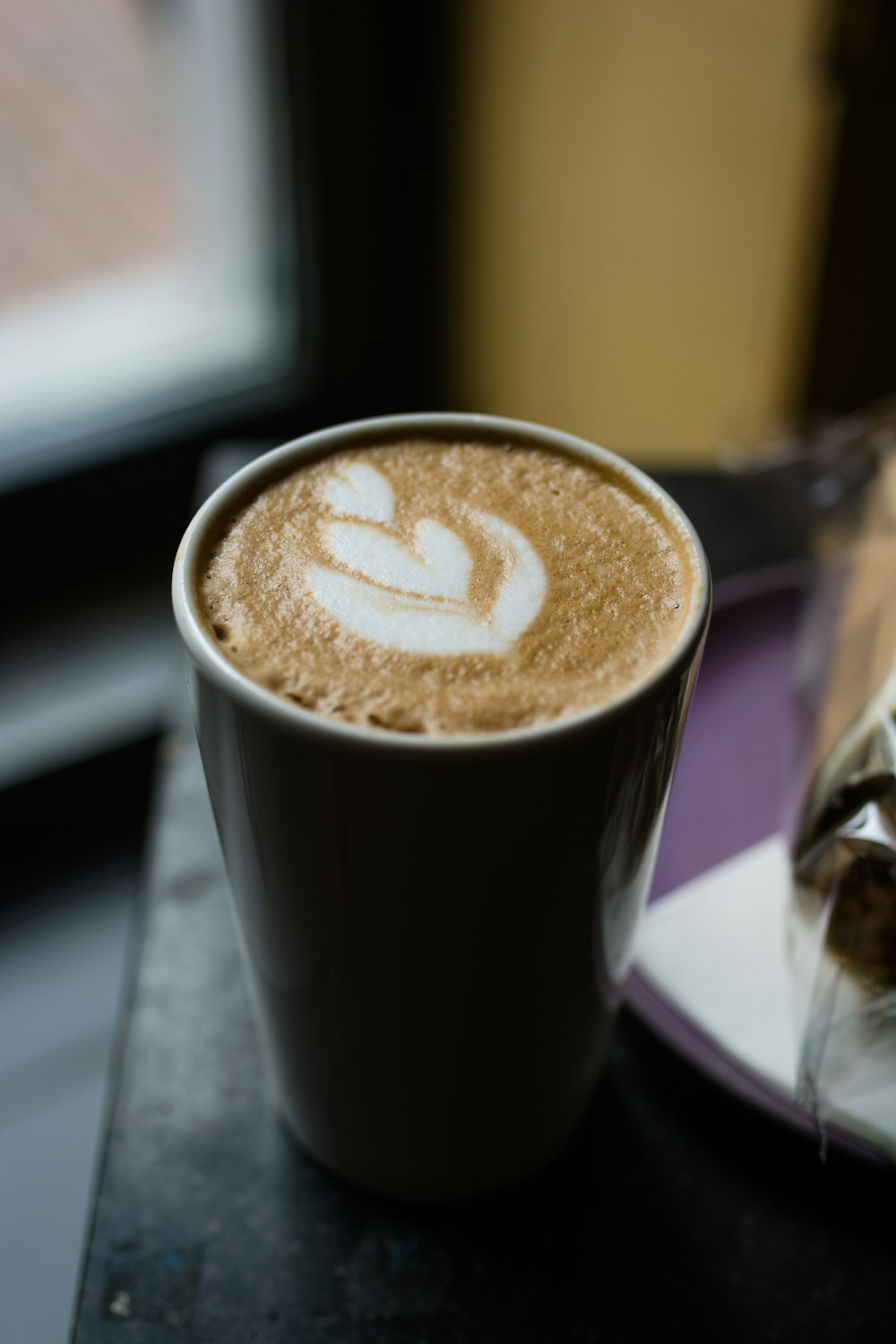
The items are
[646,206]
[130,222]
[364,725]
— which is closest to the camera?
[364,725]

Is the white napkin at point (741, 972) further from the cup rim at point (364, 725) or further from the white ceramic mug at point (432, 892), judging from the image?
the cup rim at point (364, 725)

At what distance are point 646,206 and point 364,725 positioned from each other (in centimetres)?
94

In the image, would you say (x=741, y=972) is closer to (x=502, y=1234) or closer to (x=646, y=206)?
(x=502, y=1234)

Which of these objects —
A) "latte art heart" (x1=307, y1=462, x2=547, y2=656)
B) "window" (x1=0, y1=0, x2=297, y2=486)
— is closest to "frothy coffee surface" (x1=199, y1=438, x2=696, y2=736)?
"latte art heart" (x1=307, y1=462, x2=547, y2=656)

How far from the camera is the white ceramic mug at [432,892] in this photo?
356 mm

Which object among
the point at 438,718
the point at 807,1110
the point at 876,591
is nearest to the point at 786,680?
the point at 876,591

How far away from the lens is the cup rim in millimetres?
346

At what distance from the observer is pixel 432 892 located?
378 millimetres

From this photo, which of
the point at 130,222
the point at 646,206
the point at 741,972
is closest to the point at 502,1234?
the point at 741,972

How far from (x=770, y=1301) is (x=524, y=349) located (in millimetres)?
1105

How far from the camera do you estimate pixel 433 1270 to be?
18.3 inches

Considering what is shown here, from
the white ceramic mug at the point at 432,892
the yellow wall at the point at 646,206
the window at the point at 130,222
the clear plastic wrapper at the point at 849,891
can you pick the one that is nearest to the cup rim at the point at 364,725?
the white ceramic mug at the point at 432,892

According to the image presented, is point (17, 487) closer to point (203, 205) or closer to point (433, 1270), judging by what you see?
point (203, 205)

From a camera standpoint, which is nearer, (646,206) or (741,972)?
(741,972)
